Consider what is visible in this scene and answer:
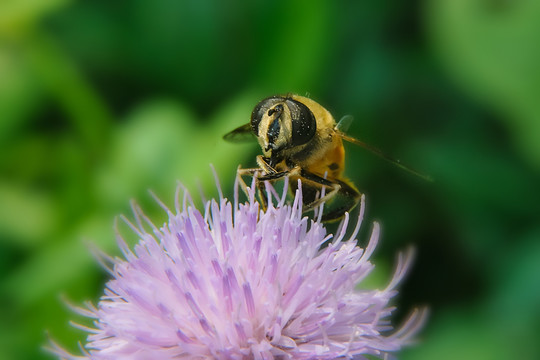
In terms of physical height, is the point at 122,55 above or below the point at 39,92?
above

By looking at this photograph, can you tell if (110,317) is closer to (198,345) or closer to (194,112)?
(198,345)

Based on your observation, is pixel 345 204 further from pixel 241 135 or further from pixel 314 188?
pixel 241 135

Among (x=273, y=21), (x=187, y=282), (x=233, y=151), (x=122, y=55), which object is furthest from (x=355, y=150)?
(x=187, y=282)

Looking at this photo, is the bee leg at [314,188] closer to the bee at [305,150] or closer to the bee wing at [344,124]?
the bee at [305,150]

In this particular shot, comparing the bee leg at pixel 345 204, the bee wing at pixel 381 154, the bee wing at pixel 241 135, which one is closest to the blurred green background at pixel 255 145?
the bee wing at pixel 241 135

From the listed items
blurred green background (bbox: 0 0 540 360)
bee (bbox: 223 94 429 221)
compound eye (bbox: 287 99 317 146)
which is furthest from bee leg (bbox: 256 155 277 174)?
blurred green background (bbox: 0 0 540 360)

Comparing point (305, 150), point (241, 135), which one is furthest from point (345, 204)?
point (241, 135)

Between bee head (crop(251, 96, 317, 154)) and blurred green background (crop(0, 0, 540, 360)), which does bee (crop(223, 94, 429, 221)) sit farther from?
blurred green background (crop(0, 0, 540, 360))
